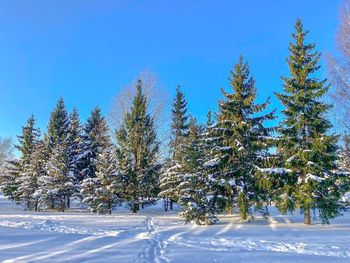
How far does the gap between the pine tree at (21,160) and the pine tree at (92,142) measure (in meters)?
5.48

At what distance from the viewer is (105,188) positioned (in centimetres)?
2377

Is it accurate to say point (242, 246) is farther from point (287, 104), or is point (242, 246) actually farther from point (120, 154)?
point (120, 154)

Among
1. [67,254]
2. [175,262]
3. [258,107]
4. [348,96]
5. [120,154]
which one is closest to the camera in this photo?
[175,262]

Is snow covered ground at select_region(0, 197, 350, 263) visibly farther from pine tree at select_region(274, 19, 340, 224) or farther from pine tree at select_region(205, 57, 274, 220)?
pine tree at select_region(205, 57, 274, 220)

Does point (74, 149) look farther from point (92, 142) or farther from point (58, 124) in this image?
point (58, 124)

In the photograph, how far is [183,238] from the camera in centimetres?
1195

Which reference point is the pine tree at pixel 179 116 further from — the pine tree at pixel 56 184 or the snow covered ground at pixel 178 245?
the snow covered ground at pixel 178 245

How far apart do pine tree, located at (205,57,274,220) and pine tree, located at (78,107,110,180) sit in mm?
15620

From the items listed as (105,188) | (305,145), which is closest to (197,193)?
(305,145)

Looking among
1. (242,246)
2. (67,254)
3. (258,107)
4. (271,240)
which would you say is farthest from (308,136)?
(67,254)

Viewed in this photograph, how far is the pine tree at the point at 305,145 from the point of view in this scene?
15.5 m

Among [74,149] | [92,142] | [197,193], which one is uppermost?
[92,142]

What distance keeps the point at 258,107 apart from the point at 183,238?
382 inches

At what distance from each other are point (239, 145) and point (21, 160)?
25542 mm
